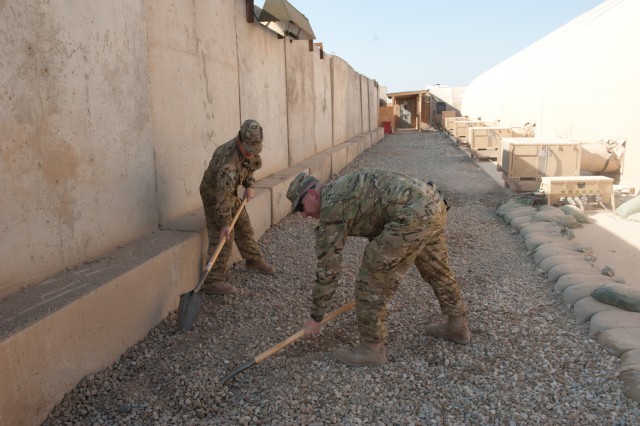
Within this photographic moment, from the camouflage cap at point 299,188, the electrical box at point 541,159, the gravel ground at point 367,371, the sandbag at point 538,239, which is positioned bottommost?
the gravel ground at point 367,371

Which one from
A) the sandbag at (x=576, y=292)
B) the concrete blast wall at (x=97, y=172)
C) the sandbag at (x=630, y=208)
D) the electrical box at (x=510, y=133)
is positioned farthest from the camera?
the electrical box at (x=510, y=133)

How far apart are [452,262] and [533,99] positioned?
33.6 feet

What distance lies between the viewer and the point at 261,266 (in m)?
4.65

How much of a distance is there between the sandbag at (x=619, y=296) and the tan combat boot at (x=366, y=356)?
1.68 m

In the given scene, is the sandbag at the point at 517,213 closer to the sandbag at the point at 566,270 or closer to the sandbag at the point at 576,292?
the sandbag at the point at 566,270

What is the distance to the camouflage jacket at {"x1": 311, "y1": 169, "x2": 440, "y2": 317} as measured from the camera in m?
2.74

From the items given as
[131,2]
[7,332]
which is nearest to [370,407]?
[7,332]

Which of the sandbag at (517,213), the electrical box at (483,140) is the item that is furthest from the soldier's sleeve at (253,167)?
the electrical box at (483,140)

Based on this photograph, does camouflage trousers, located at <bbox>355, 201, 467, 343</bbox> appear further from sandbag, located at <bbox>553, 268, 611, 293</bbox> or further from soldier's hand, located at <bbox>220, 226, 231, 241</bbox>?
sandbag, located at <bbox>553, 268, 611, 293</bbox>

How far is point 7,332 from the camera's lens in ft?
7.45

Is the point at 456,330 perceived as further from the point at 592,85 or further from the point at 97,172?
the point at 592,85

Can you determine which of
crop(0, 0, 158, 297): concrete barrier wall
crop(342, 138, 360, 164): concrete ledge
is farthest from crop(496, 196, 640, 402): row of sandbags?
crop(342, 138, 360, 164): concrete ledge

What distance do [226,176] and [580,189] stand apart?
16.9 ft

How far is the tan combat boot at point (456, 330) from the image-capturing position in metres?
3.27
